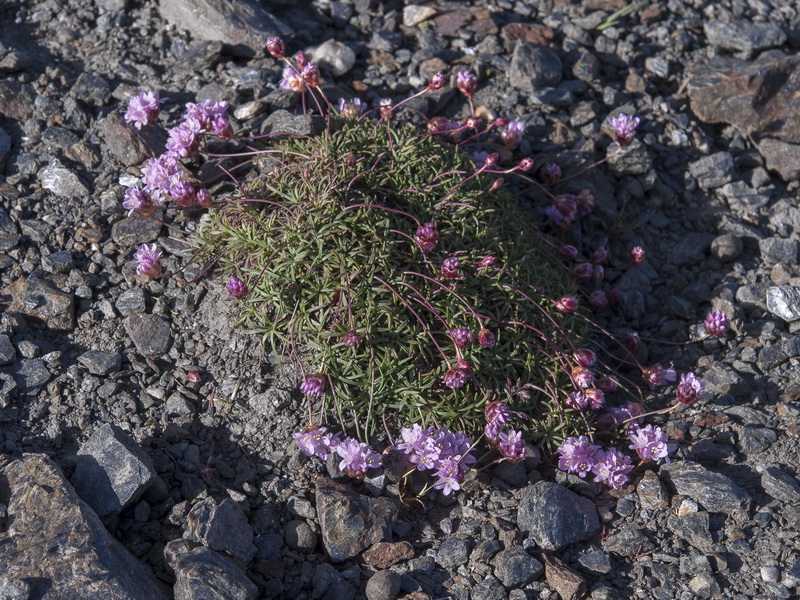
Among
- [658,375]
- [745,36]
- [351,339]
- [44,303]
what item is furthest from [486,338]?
[745,36]

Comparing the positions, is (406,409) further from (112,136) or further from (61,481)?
(112,136)

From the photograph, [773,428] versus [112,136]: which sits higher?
[112,136]

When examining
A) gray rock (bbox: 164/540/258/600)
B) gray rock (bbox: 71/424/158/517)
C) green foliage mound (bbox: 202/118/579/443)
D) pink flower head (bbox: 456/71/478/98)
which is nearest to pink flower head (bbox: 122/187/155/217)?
green foliage mound (bbox: 202/118/579/443)

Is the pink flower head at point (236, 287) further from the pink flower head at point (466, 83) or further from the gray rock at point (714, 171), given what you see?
the gray rock at point (714, 171)

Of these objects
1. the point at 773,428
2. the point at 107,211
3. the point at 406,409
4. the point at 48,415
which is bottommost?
the point at 773,428

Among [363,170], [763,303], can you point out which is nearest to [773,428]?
[763,303]

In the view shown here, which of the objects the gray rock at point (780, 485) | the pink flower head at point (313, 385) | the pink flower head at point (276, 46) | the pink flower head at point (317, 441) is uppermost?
the pink flower head at point (276, 46)

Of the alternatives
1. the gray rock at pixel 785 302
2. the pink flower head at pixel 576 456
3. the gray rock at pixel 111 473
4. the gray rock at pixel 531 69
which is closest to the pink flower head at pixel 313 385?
the gray rock at pixel 111 473

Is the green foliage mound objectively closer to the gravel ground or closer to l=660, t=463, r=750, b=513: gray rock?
the gravel ground
